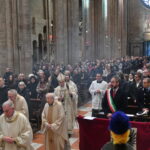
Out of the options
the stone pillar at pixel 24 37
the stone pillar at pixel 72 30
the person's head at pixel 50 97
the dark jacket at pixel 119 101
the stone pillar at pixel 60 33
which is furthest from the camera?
the stone pillar at pixel 72 30

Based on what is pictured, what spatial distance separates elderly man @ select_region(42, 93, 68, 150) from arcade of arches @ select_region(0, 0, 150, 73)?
960 cm

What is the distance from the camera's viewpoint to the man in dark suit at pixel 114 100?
6.80 metres

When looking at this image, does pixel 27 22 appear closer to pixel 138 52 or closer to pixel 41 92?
pixel 41 92

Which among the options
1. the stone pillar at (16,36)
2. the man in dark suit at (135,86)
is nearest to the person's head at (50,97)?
the man in dark suit at (135,86)

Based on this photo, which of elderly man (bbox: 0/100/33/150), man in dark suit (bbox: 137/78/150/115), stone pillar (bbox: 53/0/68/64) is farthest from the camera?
stone pillar (bbox: 53/0/68/64)

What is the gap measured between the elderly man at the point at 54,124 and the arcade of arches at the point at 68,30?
9599mm

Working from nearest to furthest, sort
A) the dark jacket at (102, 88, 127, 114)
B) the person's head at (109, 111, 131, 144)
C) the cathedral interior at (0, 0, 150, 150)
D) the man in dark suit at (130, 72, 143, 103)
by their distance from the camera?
1. the person's head at (109, 111, 131, 144)
2. the dark jacket at (102, 88, 127, 114)
3. the man in dark suit at (130, 72, 143, 103)
4. the cathedral interior at (0, 0, 150, 150)

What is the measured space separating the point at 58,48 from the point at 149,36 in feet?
80.1

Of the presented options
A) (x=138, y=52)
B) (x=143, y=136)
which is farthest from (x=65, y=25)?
(x=138, y=52)

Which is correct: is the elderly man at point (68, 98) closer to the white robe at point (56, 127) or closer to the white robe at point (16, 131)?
the white robe at point (56, 127)

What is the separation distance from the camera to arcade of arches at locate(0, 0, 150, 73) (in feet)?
53.1

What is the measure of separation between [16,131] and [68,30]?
17603 millimetres

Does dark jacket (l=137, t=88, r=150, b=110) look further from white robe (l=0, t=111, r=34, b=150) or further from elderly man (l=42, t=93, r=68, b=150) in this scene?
white robe (l=0, t=111, r=34, b=150)

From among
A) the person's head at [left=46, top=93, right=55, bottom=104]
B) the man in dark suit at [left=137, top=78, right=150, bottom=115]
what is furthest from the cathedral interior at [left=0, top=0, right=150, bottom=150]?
the person's head at [left=46, top=93, right=55, bottom=104]
